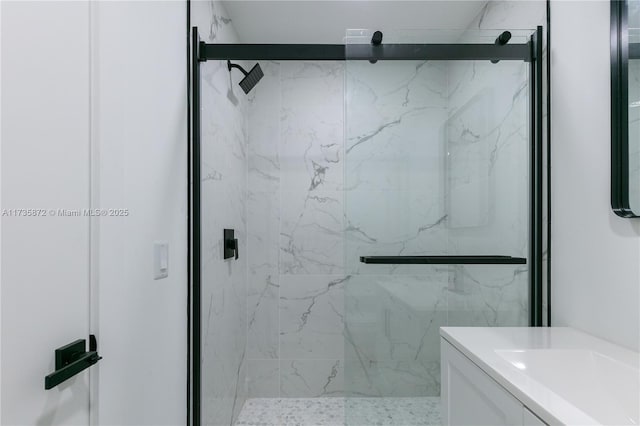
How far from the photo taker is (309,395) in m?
2.46

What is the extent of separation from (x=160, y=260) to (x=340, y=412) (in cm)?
168

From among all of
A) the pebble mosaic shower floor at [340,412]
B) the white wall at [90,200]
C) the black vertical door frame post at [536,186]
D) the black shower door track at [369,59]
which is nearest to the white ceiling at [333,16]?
the black shower door track at [369,59]

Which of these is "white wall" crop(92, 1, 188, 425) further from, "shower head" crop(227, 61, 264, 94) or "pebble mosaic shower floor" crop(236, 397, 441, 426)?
"pebble mosaic shower floor" crop(236, 397, 441, 426)

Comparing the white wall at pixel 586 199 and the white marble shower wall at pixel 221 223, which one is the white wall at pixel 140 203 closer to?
the white marble shower wall at pixel 221 223

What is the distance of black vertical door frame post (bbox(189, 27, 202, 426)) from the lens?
59.7 inches

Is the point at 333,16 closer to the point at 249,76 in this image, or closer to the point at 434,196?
the point at 249,76

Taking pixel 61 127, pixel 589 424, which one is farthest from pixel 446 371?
pixel 61 127

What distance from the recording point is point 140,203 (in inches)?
43.1

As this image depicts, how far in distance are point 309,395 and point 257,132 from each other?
185cm

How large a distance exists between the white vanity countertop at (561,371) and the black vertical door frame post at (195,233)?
1.01 meters

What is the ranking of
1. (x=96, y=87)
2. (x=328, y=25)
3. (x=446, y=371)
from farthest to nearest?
(x=328, y=25) → (x=446, y=371) → (x=96, y=87)

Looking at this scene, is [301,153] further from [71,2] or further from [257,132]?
[71,2]

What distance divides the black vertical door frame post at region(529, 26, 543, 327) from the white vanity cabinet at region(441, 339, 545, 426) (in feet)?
1.93

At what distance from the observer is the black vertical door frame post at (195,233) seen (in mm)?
1517
